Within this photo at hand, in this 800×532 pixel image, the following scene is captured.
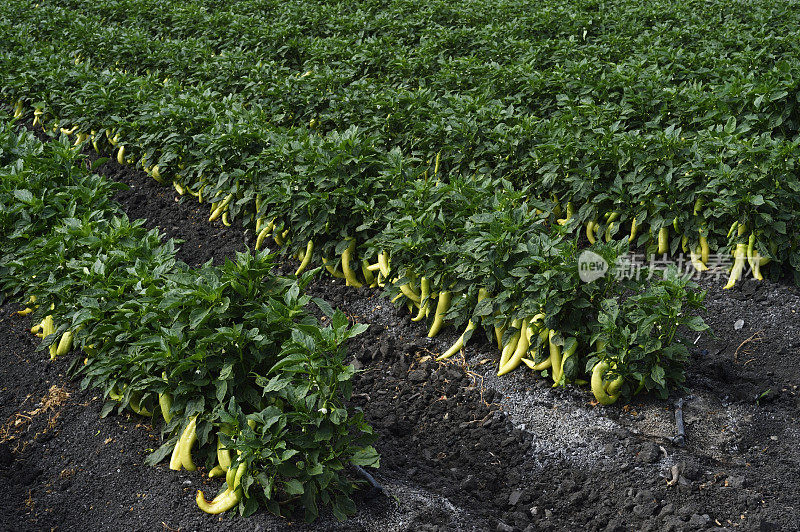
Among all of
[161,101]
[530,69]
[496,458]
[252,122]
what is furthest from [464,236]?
[161,101]

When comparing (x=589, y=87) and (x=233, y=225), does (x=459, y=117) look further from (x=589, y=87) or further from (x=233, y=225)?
(x=233, y=225)

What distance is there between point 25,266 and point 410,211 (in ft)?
7.21

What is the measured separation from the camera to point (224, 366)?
3104 millimetres

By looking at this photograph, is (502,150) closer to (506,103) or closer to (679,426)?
(506,103)

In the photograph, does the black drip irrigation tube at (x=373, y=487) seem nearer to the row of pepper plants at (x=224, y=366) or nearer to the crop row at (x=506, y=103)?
the row of pepper plants at (x=224, y=366)

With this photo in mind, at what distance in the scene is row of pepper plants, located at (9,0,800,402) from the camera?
12.5 ft

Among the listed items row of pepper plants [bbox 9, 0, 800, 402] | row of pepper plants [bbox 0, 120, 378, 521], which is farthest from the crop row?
row of pepper plants [bbox 0, 120, 378, 521]

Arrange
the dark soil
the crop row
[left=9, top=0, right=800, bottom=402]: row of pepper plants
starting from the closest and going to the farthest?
the dark soil < [left=9, top=0, right=800, bottom=402]: row of pepper plants < the crop row

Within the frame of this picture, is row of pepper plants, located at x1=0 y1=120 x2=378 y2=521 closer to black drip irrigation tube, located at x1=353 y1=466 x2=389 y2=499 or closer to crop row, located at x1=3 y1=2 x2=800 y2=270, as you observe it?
black drip irrigation tube, located at x1=353 y1=466 x2=389 y2=499

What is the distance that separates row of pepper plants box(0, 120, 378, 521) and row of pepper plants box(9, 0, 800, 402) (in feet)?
3.59

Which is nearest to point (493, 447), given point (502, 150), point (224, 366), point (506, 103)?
point (224, 366)

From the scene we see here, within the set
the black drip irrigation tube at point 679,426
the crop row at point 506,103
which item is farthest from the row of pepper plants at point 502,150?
the black drip irrigation tube at point 679,426

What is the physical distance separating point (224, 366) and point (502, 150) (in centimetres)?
293

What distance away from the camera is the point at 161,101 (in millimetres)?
6195
